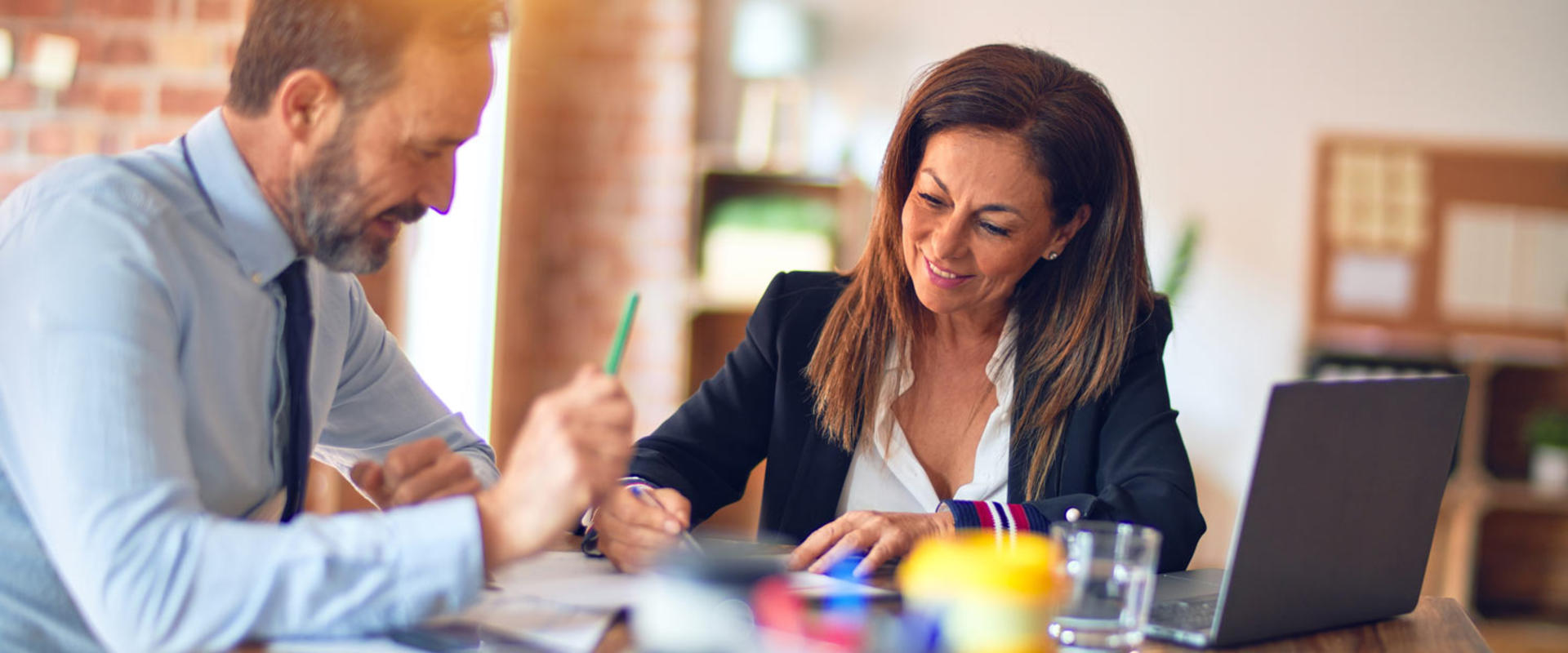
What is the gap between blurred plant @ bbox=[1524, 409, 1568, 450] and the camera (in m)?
4.14

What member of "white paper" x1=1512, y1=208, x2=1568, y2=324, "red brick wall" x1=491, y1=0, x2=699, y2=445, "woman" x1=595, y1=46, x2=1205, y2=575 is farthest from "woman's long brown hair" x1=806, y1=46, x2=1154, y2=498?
"white paper" x1=1512, y1=208, x2=1568, y2=324

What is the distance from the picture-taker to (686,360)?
14.1ft

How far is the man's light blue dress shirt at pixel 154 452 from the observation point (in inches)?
34.2

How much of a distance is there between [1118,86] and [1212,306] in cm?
85

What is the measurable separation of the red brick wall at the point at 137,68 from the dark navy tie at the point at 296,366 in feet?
4.87

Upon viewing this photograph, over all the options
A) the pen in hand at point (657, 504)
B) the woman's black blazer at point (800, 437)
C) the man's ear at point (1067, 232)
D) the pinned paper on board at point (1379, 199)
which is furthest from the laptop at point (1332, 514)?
the pinned paper on board at point (1379, 199)

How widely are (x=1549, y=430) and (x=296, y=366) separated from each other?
424 cm

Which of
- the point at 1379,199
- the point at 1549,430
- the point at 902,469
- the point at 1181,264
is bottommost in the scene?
the point at 1549,430

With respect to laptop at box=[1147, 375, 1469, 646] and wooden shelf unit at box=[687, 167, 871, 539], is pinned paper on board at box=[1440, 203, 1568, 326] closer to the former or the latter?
wooden shelf unit at box=[687, 167, 871, 539]

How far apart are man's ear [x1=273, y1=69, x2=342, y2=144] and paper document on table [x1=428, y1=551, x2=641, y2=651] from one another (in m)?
0.41

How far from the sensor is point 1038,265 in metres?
1.82

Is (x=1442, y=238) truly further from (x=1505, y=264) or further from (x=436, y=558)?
(x=436, y=558)

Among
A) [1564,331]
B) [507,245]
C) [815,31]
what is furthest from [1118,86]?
[507,245]

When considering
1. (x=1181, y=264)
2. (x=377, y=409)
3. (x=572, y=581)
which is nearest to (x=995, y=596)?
(x=572, y=581)
